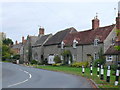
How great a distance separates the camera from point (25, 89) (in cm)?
1145

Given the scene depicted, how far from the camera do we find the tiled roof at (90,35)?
126 feet

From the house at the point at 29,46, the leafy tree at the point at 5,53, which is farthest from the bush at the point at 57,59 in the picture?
the leafy tree at the point at 5,53

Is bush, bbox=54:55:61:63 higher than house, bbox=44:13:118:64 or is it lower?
lower

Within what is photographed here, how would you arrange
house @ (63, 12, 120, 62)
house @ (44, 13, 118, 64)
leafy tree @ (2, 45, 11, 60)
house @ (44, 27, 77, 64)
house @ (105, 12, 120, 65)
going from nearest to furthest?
1. house @ (105, 12, 120, 65)
2. house @ (63, 12, 120, 62)
3. house @ (44, 13, 118, 64)
4. house @ (44, 27, 77, 64)
5. leafy tree @ (2, 45, 11, 60)

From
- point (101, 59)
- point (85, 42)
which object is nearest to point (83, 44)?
point (85, 42)

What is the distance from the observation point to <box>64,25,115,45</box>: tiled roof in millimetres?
38362

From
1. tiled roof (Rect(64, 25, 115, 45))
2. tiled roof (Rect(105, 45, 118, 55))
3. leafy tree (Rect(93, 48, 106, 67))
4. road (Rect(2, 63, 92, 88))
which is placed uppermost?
tiled roof (Rect(64, 25, 115, 45))

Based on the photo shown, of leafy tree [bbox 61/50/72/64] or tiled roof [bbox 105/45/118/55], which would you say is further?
leafy tree [bbox 61/50/72/64]

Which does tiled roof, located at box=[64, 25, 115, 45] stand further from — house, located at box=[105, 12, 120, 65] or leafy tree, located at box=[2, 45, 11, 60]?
leafy tree, located at box=[2, 45, 11, 60]

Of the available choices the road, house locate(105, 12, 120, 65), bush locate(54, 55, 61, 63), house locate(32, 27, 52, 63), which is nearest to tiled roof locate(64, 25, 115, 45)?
house locate(105, 12, 120, 65)

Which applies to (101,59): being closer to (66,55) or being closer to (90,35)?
(90,35)

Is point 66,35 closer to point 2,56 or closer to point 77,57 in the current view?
point 77,57

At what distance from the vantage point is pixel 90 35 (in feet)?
139

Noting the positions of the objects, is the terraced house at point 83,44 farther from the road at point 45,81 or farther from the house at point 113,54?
the road at point 45,81
